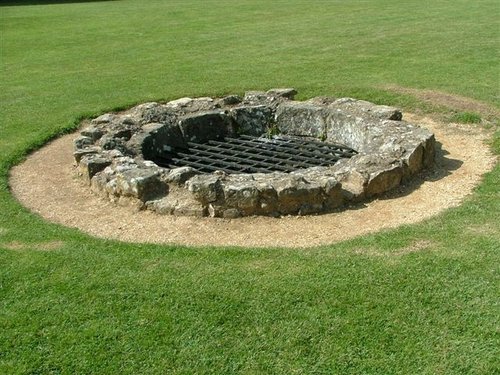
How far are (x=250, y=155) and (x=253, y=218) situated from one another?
8.17 ft

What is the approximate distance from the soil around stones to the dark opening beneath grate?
163 centimetres

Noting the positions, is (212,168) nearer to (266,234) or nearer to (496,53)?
(266,234)

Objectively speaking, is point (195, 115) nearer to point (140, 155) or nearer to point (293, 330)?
point (140, 155)

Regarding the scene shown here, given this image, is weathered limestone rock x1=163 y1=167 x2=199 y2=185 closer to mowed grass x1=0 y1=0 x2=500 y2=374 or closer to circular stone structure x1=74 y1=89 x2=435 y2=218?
circular stone structure x1=74 y1=89 x2=435 y2=218

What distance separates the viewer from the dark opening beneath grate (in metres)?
9.67

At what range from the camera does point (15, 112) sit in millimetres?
13312

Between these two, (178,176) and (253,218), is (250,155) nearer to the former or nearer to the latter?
(178,176)

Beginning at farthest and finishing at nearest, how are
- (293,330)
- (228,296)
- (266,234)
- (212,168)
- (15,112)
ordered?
(15,112)
(212,168)
(266,234)
(228,296)
(293,330)

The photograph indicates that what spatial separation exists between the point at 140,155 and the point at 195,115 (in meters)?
1.83

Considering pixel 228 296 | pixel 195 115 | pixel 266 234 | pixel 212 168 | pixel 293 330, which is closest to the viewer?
pixel 293 330

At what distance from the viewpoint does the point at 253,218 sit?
7.74 meters

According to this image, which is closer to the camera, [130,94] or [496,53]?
[130,94]

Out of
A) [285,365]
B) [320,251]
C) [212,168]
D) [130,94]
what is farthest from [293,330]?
[130,94]

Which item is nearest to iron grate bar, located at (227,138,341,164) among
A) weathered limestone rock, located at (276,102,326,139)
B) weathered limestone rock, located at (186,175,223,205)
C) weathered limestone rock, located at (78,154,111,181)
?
weathered limestone rock, located at (276,102,326,139)
